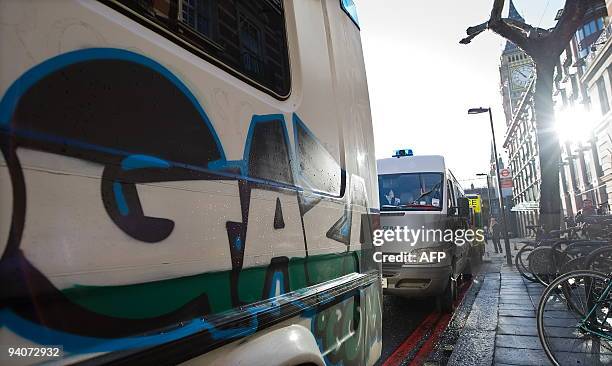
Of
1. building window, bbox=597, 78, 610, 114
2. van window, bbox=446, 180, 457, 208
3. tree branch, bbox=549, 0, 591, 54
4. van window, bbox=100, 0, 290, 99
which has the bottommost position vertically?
van window, bbox=446, 180, 457, 208

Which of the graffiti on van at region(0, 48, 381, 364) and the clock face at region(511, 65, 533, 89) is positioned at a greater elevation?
the clock face at region(511, 65, 533, 89)

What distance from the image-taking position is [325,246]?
6.67 feet

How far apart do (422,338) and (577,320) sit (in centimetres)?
A: 204

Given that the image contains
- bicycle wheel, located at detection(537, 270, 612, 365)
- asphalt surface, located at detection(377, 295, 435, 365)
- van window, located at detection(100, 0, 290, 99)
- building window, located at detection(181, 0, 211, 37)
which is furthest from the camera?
asphalt surface, located at detection(377, 295, 435, 365)

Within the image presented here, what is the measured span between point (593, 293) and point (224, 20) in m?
4.00

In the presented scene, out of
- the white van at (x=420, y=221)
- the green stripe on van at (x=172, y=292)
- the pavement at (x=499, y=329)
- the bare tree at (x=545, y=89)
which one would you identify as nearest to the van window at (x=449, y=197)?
the white van at (x=420, y=221)

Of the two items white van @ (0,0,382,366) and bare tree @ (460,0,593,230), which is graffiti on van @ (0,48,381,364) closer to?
white van @ (0,0,382,366)

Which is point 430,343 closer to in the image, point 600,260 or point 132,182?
point 600,260

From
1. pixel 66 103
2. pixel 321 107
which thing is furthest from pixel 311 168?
pixel 66 103

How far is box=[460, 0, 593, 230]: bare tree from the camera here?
329 inches

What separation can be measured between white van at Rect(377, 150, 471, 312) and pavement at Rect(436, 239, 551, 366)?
655mm

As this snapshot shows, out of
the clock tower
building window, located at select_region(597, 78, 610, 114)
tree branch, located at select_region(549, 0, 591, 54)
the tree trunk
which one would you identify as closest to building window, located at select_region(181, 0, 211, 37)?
the tree trunk

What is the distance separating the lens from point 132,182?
1.03 meters

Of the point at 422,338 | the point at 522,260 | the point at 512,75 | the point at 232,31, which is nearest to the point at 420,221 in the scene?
the point at 422,338
